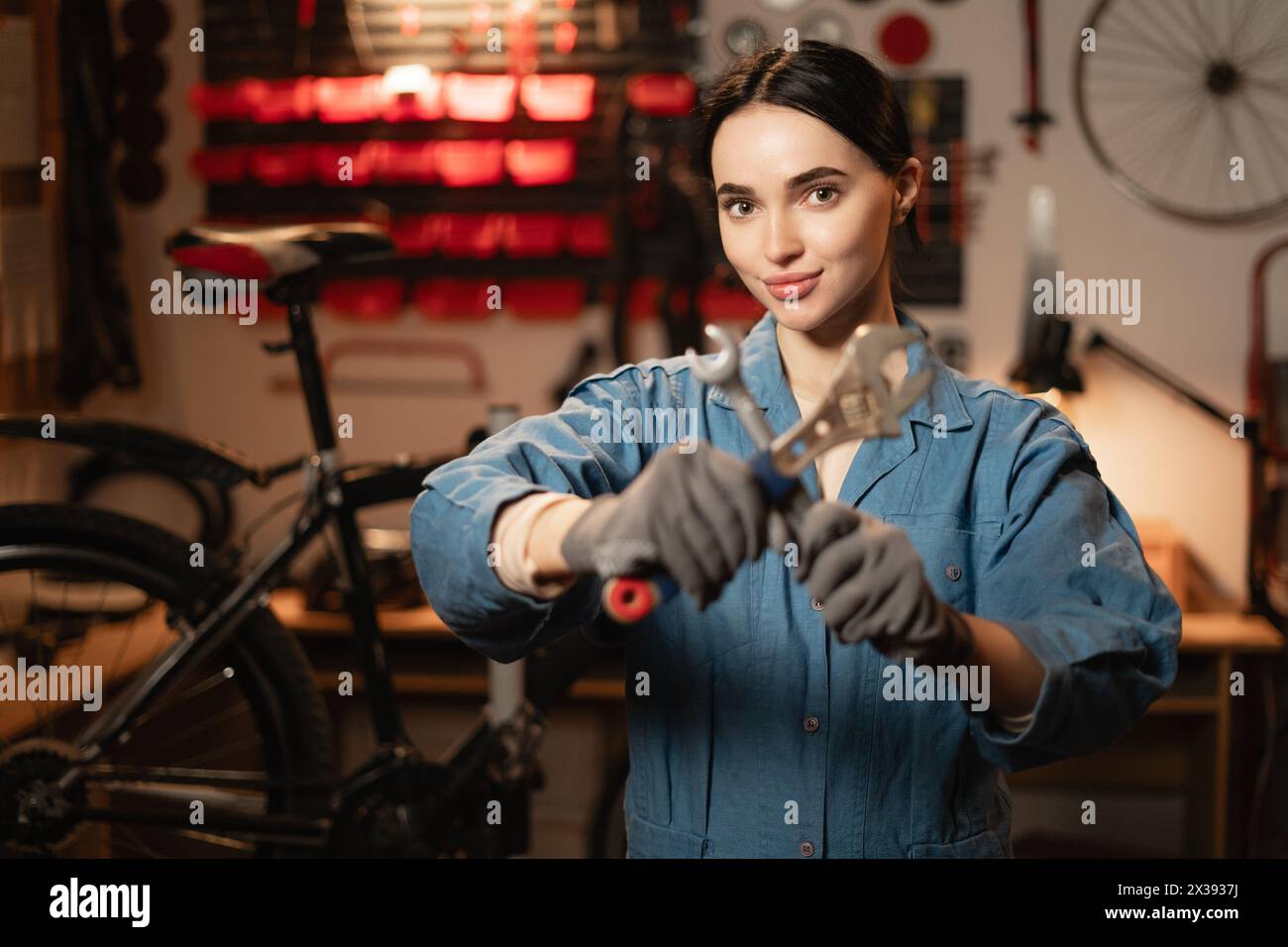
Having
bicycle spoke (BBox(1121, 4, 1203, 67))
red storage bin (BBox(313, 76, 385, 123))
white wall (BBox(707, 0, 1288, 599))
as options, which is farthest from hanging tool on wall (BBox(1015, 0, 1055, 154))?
red storage bin (BBox(313, 76, 385, 123))

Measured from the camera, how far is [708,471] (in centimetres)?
101

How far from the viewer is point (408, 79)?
3.55 metres

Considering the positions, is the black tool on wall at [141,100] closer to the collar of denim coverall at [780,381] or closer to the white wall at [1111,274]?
the white wall at [1111,274]

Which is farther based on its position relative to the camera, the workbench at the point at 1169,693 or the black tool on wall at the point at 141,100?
the black tool on wall at the point at 141,100

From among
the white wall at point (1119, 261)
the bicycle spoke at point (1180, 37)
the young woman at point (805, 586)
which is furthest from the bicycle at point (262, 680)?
the bicycle spoke at point (1180, 37)

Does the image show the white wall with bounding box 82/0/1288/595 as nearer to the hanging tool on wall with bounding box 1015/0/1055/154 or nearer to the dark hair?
the hanging tool on wall with bounding box 1015/0/1055/154

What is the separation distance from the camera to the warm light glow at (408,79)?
355cm

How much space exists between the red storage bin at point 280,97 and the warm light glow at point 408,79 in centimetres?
25

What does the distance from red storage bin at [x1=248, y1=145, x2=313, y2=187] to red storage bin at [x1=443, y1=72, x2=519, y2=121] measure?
0.46m

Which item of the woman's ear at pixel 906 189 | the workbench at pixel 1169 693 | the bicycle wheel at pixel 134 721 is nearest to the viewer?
→ the woman's ear at pixel 906 189

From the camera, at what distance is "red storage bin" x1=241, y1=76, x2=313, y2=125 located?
3635 mm

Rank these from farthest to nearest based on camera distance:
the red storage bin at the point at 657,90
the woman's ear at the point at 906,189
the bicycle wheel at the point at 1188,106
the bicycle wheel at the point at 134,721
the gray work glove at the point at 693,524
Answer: the red storage bin at the point at 657,90 < the bicycle wheel at the point at 1188,106 < the bicycle wheel at the point at 134,721 < the woman's ear at the point at 906,189 < the gray work glove at the point at 693,524

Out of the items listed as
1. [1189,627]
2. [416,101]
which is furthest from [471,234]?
[1189,627]

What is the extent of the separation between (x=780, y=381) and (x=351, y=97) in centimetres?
250
